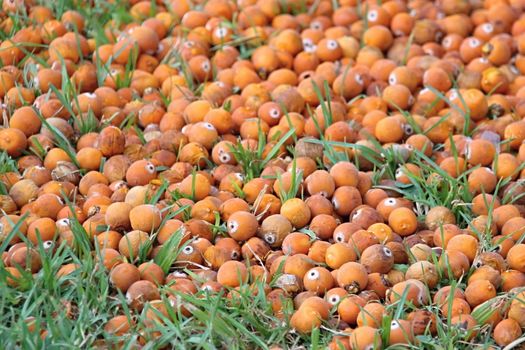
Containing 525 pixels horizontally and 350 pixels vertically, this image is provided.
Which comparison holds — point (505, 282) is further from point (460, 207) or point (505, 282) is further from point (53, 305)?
point (53, 305)

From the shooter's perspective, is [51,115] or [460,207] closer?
[460,207]

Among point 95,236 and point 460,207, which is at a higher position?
point 95,236

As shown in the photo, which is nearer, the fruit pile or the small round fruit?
the fruit pile

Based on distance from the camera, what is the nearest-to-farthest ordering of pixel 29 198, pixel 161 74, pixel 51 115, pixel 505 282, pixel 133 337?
1. pixel 133 337
2. pixel 505 282
3. pixel 29 198
4. pixel 51 115
5. pixel 161 74

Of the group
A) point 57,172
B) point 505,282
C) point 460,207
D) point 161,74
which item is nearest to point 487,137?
point 460,207

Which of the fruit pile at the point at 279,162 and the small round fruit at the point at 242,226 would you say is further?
the small round fruit at the point at 242,226

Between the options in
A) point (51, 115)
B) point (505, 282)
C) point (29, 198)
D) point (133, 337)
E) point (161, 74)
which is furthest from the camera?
point (161, 74)

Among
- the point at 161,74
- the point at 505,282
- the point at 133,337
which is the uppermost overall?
the point at 161,74

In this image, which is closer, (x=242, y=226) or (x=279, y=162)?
(x=242, y=226)
